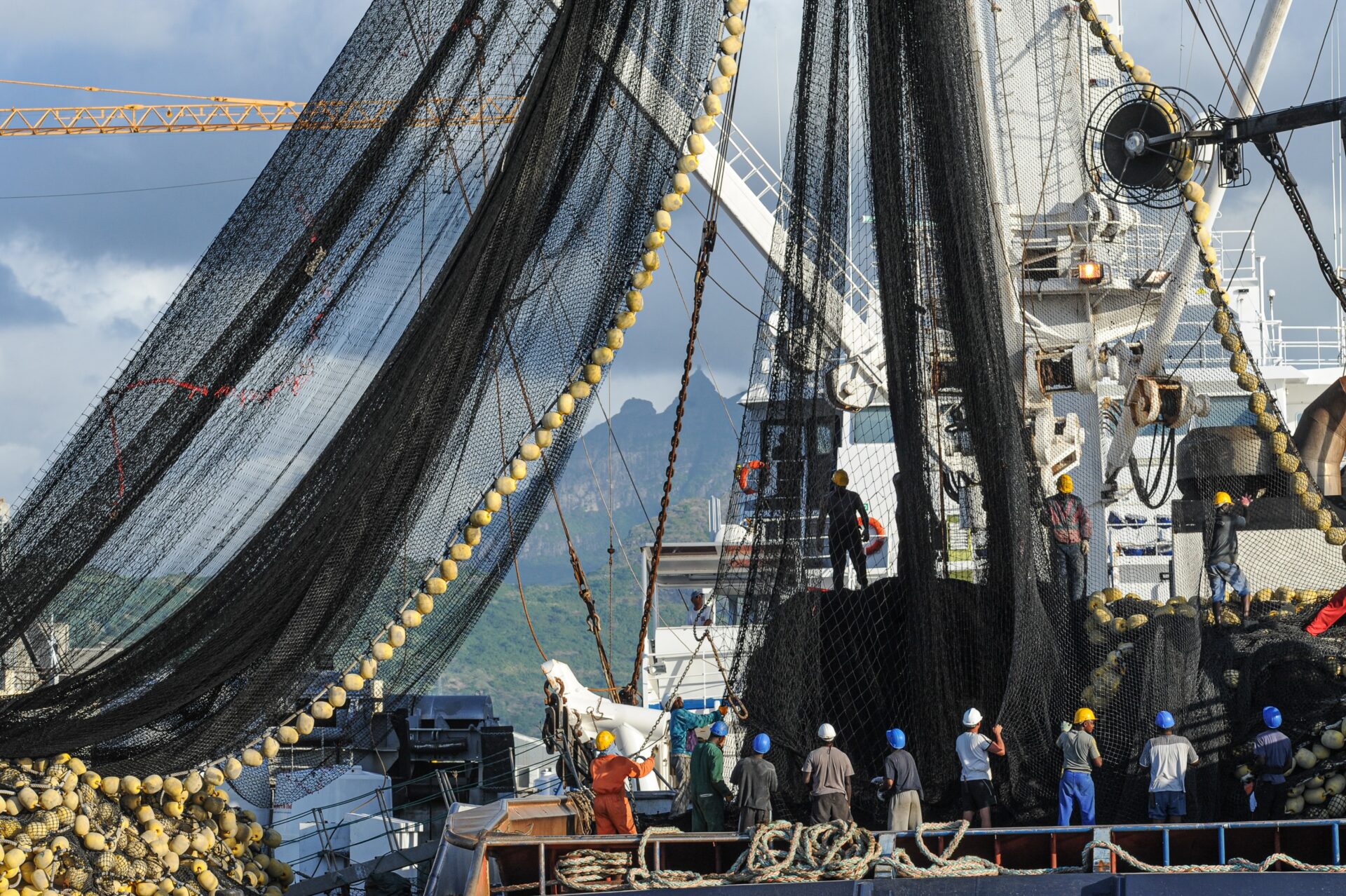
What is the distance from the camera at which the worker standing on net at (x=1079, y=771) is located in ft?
26.9

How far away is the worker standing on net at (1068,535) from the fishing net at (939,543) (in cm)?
17

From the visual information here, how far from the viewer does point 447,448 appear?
7.69m

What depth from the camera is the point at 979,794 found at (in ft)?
27.2

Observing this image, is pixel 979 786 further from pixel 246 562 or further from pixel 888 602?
pixel 246 562

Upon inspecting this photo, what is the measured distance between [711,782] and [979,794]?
60.8 inches

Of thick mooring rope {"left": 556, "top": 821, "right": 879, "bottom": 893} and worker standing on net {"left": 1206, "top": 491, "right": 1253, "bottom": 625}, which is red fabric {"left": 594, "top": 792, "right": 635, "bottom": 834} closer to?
thick mooring rope {"left": 556, "top": 821, "right": 879, "bottom": 893}

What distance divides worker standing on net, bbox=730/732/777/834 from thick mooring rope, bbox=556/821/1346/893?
87cm

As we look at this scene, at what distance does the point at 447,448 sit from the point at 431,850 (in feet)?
10.9

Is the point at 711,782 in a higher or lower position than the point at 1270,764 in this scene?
lower

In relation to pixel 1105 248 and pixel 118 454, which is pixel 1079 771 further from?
pixel 1105 248

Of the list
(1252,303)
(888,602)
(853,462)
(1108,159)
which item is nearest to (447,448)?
(888,602)

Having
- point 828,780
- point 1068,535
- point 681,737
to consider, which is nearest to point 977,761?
point 828,780

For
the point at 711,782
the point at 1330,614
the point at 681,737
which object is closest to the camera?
the point at 711,782

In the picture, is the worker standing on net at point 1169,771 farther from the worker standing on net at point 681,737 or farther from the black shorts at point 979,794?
the worker standing on net at point 681,737
